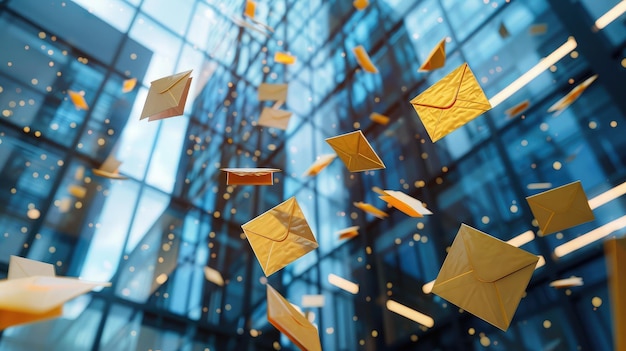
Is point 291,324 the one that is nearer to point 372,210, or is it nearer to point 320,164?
point 320,164

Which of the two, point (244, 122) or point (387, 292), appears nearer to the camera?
point (387, 292)

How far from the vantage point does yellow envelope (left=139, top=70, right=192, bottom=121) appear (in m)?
2.00

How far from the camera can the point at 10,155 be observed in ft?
10.8

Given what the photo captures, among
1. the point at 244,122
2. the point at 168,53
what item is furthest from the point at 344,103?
the point at 168,53

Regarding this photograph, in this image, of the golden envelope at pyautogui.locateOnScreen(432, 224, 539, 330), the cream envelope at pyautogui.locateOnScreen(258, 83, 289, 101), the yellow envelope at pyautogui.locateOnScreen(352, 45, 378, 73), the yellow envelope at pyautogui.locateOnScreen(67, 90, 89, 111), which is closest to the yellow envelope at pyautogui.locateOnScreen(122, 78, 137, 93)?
the yellow envelope at pyautogui.locateOnScreen(67, 90, 89, 111)

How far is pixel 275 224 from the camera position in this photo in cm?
189

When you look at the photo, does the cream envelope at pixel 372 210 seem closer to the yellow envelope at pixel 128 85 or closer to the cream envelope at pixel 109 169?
the cream envelope at pixel 109 169

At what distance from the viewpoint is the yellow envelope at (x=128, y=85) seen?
4207mm

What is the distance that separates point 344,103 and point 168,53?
7.22 ft

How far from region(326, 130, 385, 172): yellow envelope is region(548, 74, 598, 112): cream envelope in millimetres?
1929

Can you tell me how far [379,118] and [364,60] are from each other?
75 cm

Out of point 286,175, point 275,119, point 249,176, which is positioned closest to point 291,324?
point 249,176

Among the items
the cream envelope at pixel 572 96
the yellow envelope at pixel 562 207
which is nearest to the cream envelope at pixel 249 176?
the yellow envelope at pixel 562 207

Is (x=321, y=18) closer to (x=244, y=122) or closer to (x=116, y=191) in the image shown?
(x=244, y=122)
